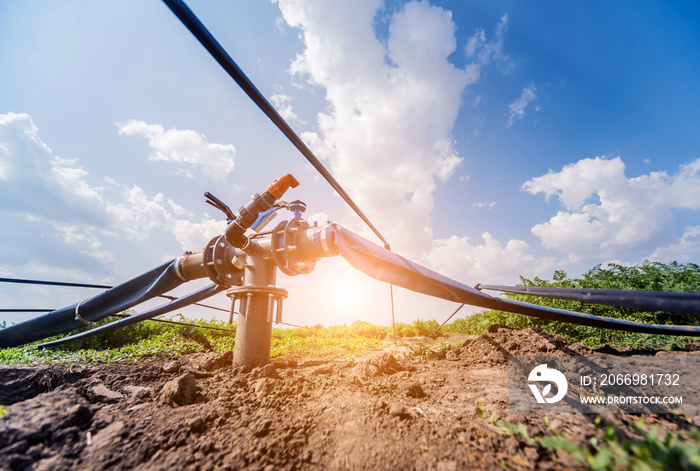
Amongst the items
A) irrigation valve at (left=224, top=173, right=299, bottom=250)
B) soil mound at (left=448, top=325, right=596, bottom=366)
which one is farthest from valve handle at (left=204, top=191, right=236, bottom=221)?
soil mound at (left=448, top=325, right=596, bottom=366)

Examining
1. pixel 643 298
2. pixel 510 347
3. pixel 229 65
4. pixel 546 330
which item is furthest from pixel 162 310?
pixel 546 330

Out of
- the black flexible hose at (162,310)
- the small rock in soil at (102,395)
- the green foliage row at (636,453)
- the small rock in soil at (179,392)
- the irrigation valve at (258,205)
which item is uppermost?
the irrigation valve at (258,205)

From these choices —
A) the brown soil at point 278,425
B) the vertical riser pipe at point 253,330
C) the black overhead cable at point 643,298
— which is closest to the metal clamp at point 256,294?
the vertical riser pipe at point 253,330

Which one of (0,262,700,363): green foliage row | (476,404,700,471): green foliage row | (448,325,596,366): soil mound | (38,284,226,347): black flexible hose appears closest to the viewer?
(476,404,700,471): green foliage row

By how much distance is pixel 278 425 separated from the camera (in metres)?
1.73

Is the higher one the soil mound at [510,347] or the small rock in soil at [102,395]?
the soil mound at [510,347]

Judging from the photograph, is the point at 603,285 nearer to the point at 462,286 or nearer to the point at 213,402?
the point at 462,286

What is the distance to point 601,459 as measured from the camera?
0.94 metres

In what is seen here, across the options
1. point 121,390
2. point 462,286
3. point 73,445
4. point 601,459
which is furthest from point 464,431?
point 121,390

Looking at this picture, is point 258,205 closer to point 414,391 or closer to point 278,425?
point 278,425

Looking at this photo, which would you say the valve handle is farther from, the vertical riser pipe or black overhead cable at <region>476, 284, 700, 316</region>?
black overhead cable at <region>476, 284, 700, 316</region>

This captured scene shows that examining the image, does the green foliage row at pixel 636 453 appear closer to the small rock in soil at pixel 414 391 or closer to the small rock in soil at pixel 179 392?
the small rock in soil at pixel 414 391

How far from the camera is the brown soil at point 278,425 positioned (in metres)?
1.33

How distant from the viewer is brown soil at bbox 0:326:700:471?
1.33m
